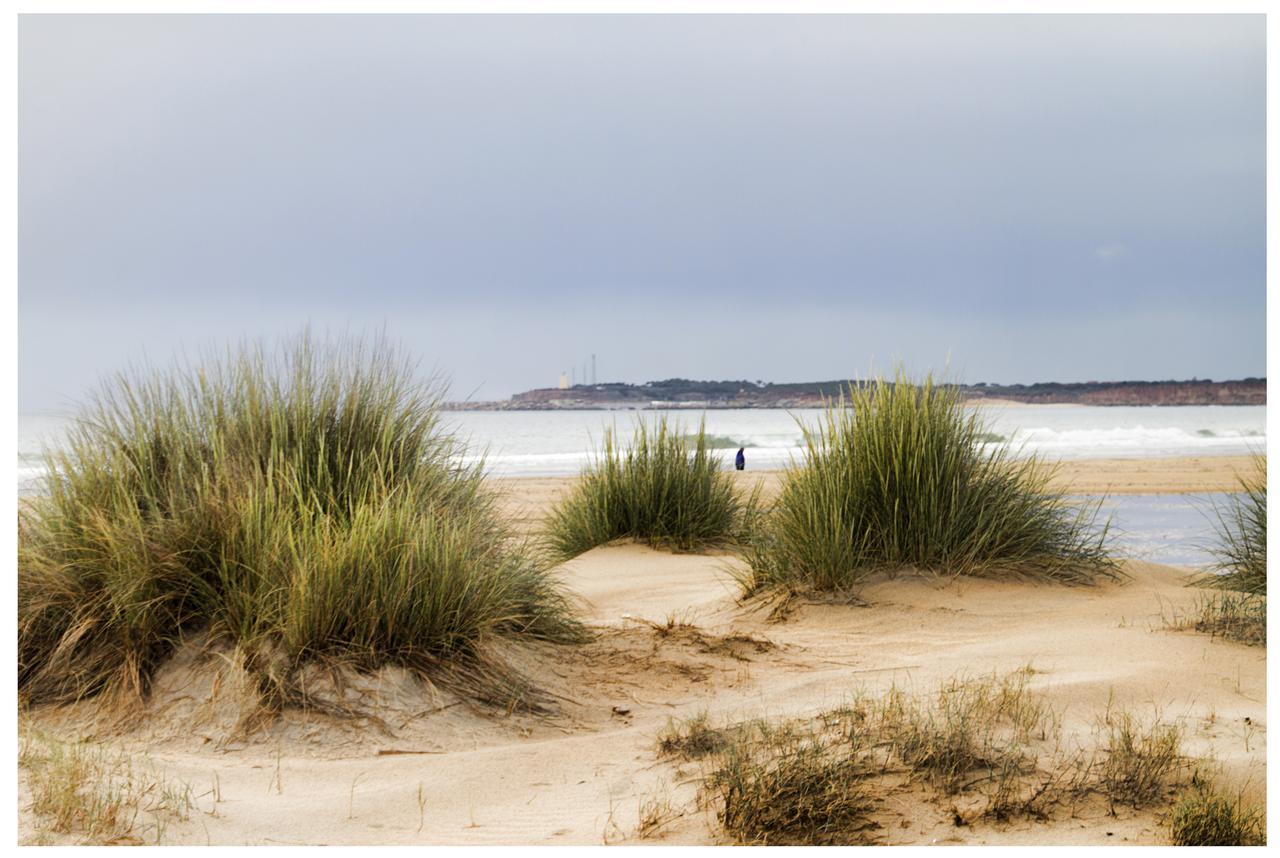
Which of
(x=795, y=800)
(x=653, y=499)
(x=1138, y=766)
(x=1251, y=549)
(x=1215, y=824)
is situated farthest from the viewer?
(x=653, y=499)

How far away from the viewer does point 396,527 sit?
14.9ft

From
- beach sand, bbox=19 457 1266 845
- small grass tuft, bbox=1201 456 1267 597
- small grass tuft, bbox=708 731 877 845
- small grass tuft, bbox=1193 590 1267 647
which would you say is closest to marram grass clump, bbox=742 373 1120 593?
beach sand, bbox=19 457 1266 845

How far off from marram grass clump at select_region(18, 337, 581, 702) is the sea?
56 cm

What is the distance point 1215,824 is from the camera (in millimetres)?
3062

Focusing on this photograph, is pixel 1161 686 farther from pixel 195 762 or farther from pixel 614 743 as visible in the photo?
pixel 195 762

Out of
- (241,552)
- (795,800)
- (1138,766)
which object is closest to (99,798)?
(241,552)

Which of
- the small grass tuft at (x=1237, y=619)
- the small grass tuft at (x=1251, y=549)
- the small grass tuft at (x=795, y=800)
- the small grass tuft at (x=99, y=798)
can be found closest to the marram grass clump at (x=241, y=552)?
the small grass tuft at (x=99, y=798)

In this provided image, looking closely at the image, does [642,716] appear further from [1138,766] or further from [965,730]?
[1138,766]

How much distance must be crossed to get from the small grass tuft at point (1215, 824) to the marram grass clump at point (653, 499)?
21.3 ft

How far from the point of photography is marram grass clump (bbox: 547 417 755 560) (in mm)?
9523

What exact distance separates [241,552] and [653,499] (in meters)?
5.44

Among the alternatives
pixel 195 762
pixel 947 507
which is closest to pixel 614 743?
pixel 195 762

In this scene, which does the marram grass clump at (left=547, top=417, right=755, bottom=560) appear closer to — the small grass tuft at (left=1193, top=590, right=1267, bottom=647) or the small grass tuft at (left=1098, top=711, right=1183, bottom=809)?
the small grass tuft at (left=1193, top=590, right=1267, bottom=647)

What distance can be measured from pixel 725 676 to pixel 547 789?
1.72 metres
